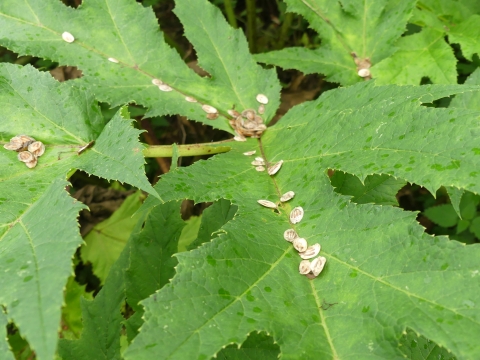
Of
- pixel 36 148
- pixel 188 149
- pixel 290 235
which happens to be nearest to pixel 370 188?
pixel 290 235

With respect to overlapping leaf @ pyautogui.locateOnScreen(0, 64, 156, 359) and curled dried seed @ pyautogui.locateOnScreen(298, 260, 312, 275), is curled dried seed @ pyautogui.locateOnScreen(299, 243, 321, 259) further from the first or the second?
overlapping leaf @ pyautogui.locateOnScreen(0, 64, 156, 359)

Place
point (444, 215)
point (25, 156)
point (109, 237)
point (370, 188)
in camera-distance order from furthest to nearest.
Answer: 1. point (109, 237)
2. point (444, 215)
3. point (370, 188)
4. point (25, 156)

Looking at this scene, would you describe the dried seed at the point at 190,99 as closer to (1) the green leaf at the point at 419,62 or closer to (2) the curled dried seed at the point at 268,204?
(2) the curled dried seed at the point at 268,204

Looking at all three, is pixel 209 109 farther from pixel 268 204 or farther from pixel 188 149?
pixel 268 204

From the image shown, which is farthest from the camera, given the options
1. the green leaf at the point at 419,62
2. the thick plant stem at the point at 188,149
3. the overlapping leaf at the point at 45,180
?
the green leaf at the point at 419,62

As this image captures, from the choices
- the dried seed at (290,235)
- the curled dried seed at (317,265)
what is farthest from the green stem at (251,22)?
the curled dried seed at (317,265)
